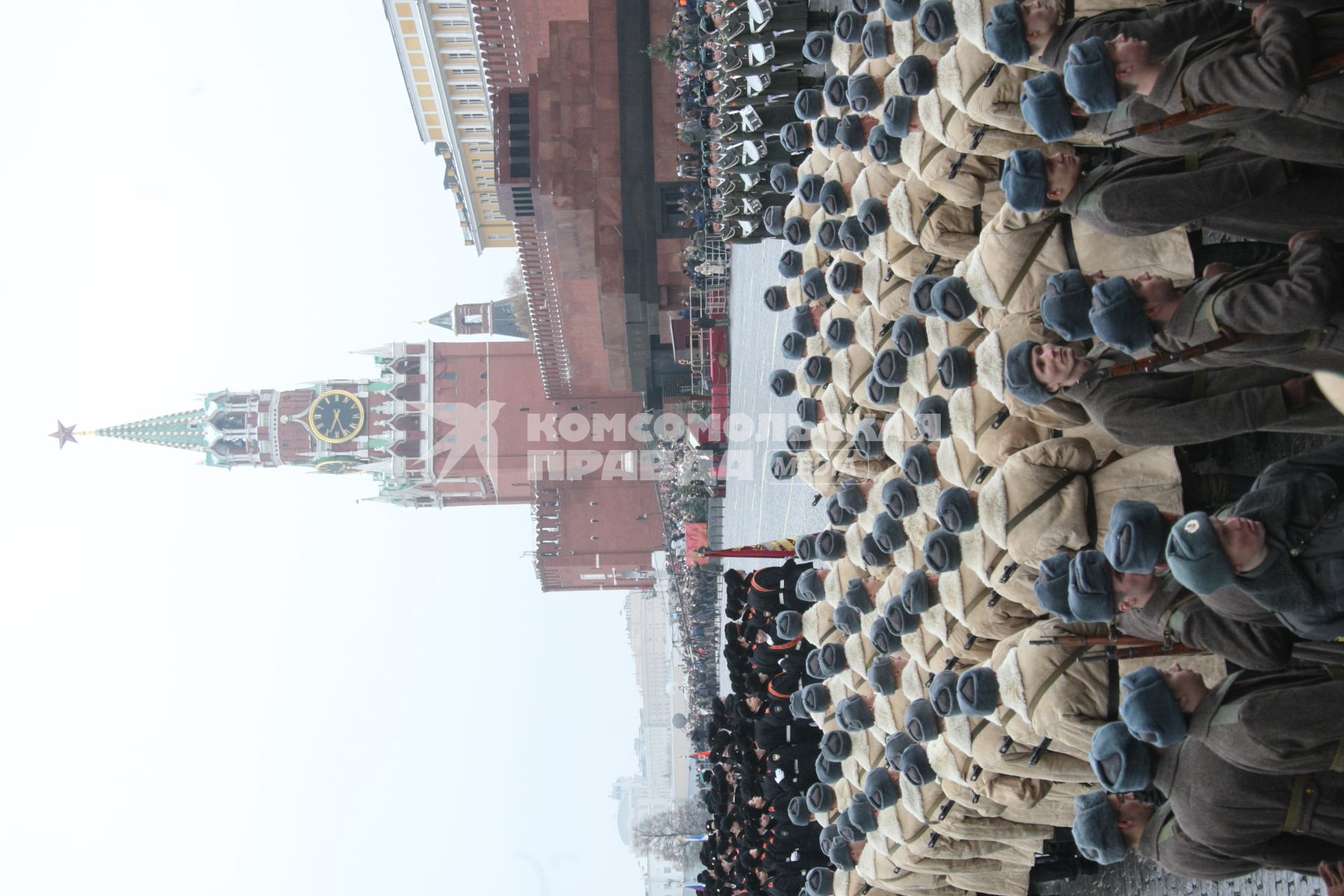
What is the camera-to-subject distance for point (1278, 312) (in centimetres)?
364

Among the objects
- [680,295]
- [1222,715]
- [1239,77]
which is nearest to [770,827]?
[1222,715]

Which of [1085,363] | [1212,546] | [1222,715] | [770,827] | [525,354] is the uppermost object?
[525,354]

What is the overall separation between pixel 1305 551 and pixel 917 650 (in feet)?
12.0

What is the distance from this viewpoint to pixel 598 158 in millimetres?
18984

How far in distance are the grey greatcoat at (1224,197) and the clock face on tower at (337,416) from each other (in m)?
31.5

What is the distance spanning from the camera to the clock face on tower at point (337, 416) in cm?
3384

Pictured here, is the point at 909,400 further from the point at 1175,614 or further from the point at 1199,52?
the point at 1199,52

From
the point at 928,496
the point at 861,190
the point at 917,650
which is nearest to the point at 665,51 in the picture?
the point at 861,190

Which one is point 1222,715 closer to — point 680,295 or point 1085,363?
point 1085,363

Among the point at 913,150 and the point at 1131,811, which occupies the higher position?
the point at 913,150

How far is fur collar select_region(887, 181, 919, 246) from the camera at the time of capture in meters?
7.00

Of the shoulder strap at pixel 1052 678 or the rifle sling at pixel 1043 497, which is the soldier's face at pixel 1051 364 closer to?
the rifle sling at pixel 1043 497

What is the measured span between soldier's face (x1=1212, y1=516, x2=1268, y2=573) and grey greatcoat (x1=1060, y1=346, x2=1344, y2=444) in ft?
2.76

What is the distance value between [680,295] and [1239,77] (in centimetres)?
1711
